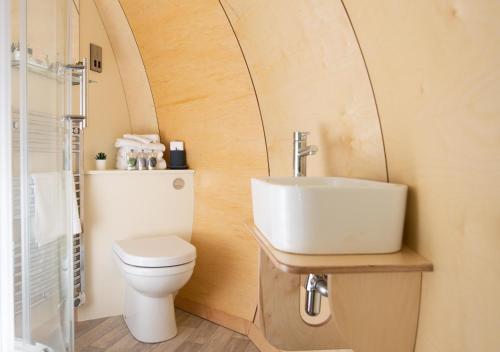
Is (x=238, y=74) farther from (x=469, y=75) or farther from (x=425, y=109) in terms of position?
(x=469, y=75)

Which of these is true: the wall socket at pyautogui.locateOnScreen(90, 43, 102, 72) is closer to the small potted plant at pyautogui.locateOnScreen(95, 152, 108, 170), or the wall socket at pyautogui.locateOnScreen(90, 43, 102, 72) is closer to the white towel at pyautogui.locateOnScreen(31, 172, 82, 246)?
the small potted plant at pyautogui.locateOnScreen(95, 152, 108, 170)

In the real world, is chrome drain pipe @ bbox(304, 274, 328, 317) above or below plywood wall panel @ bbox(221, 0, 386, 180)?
below

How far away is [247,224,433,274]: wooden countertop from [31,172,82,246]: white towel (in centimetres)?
103

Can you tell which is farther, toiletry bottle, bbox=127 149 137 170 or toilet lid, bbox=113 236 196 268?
toiletry bottle, bbox=127 149 137 170

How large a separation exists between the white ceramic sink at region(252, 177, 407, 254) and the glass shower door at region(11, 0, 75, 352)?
39.2 inches

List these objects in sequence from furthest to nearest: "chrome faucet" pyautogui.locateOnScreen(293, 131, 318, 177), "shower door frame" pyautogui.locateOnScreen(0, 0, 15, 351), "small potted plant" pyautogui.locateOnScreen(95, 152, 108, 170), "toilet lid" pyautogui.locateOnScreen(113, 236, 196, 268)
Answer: "small potted plant" pyautogui.locateOnScreen(95, 152, 108, 170) < "toilet lid" pyautogui.locateOnScreen(113, 236, 196, 268) < "chrome faucet" pyautogui.locateOnScreen(293, 131, 318, 177) < "shower door frame" pyautogui.locateOnScreen(0, 0, 15, 351)

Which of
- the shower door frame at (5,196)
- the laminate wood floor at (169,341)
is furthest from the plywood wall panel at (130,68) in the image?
the laminate wood floor at (169,341)

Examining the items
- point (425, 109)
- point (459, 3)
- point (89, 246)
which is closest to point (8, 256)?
point (89, 246)

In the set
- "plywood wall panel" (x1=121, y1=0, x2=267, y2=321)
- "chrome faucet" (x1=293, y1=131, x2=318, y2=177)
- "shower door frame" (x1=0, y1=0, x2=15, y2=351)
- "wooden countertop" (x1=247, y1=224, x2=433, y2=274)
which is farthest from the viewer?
"plywood wall panel" (x1=121, y1=0, x2=267, y2=321)

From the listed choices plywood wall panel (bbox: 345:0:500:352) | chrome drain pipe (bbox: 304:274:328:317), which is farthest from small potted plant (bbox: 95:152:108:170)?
plywood wall panel (bbox: 345:0:500:352)

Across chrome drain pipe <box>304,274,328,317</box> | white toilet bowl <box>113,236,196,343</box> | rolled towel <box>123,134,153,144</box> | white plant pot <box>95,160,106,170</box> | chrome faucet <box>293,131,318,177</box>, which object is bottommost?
white toilet bowl <box>113,236,196,343</box>

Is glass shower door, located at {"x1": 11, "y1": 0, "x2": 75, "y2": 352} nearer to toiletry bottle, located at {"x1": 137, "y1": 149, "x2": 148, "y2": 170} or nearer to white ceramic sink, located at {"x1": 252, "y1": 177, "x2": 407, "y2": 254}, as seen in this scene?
toiletry bottle, located at {"x1": 137, "y1": 149, "x2": 148, "y2": 170}

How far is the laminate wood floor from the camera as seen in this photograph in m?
1.77

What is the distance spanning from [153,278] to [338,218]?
1.22m
